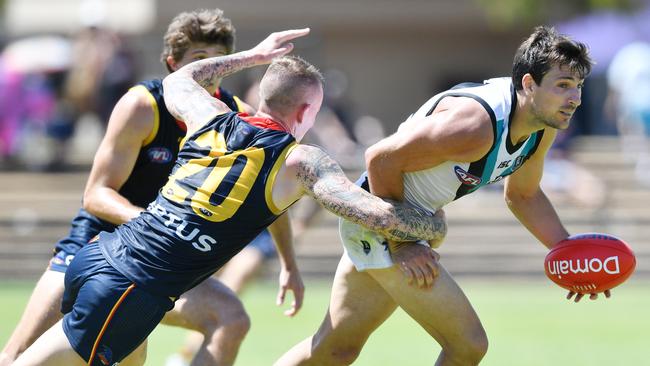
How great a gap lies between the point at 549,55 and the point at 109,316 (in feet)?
7.45

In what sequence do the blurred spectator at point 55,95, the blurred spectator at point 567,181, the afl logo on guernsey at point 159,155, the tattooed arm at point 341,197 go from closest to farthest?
1. the tattooed arm at point 341,197
2. the afl logo on guernsey at point 159,155
3. the blurred spectator at point 567,181
4. the blurred spectator at point 55,95

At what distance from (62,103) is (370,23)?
12234mm

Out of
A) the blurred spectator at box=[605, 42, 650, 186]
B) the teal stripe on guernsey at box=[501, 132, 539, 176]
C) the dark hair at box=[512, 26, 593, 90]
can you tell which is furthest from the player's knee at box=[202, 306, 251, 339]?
the blurred spectator at box=[605, 42, 650, 186]

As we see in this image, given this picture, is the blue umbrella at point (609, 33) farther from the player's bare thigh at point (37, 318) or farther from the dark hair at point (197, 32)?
the player's bare thigh at point (37, 318)

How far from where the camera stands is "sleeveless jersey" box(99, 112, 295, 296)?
A: 4938 mm

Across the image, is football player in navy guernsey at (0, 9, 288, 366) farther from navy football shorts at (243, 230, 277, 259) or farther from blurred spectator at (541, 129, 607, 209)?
blurred spectator at (541, 129, 607, 209)

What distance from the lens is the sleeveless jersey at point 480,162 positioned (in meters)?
5.32

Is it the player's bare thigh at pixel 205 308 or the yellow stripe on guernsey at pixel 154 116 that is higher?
the yellow stripe on guernsey at pixel 154 116

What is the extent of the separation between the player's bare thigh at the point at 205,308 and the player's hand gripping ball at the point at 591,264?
164 cm

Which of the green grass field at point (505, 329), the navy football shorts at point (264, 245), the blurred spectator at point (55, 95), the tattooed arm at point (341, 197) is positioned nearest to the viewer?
the tattooed arm at point (341, 197)

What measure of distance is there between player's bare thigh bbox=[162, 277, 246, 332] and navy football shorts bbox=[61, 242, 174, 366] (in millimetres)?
1021

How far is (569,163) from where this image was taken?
51.3ft

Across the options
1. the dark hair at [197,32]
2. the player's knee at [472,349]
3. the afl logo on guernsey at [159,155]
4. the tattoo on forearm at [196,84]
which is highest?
the tattoo on forearm at [196,84]

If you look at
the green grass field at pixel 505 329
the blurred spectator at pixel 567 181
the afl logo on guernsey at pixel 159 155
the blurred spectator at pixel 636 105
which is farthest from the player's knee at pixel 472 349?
the blurred spectator at pixel 636 105
